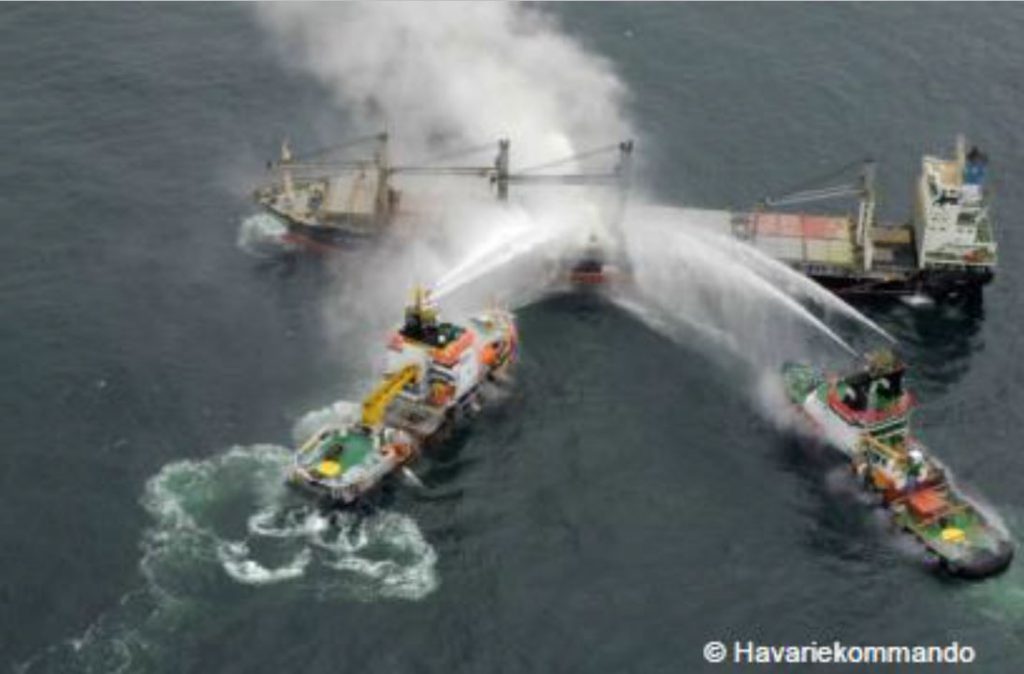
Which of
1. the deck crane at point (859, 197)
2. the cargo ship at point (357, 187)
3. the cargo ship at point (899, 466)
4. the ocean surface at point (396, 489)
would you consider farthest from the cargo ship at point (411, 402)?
the deck crane at point (859, 197)

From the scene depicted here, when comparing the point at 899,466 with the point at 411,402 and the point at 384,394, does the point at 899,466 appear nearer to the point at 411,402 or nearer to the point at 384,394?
the point at 411,402

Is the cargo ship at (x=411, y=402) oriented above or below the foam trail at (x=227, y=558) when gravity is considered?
above

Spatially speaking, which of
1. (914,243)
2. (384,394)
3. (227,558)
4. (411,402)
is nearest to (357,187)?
(411,402)

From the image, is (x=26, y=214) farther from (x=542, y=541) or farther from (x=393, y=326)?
(x=542, y=541)

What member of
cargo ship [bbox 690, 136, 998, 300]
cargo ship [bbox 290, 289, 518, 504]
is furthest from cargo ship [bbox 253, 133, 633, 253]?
cargo ship [bbox 290, 289, 518, 504]

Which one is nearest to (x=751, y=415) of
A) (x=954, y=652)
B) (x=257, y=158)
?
(x=954, y=652)

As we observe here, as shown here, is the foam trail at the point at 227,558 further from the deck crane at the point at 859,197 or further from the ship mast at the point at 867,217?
the deck crane at the point at 859,197
